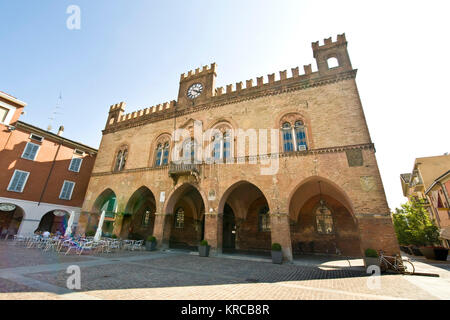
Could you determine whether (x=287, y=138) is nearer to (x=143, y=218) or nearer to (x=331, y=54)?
(x=331, y=54)

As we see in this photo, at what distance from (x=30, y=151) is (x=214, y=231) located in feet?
60.9

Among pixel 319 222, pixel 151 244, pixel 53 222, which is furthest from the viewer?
pixel 53 222

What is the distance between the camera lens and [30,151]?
18.3 m

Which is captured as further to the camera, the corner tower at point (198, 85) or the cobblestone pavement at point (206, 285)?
the corner tower at point (198, 85)

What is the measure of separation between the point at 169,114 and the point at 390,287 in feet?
58.3

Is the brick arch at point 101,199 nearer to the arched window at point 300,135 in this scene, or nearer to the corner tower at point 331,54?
the arched window at point 300,135

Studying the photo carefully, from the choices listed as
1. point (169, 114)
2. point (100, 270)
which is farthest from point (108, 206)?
point (100, 270)

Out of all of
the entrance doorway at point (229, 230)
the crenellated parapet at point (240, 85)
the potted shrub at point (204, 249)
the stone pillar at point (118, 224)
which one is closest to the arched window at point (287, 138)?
the crenellated parapet at point (240, 85)

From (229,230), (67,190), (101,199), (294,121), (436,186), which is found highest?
(294,121)

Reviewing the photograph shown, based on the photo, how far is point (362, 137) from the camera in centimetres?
1148

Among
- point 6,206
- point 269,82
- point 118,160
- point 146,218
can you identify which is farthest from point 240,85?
point 6,206

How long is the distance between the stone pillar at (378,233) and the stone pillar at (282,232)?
3445 millimetres

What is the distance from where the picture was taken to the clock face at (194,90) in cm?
1814
